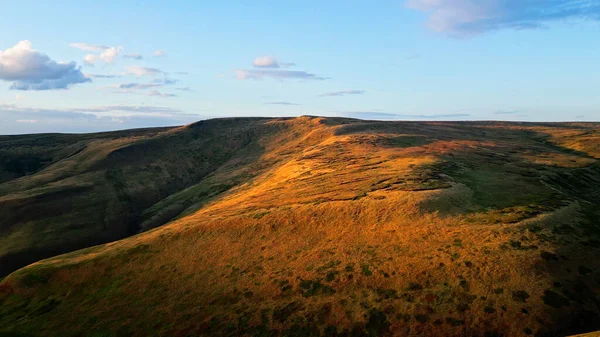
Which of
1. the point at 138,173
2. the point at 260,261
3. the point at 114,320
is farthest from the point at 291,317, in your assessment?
the point at 138,173

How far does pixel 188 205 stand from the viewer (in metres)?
129

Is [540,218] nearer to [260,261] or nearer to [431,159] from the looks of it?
[260,261]

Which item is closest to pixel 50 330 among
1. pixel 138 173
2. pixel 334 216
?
pixel 334 216

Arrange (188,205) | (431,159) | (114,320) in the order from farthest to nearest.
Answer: (188,205), (431,159), (114,320)

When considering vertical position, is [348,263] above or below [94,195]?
above

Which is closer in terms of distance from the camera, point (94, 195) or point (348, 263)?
point (348, 263)

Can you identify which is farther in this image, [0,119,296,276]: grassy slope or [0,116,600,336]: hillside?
[0,119,296,276]: grassy slope

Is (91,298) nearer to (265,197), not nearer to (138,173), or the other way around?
(265,197)

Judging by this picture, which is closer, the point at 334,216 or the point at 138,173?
the point at 334,216

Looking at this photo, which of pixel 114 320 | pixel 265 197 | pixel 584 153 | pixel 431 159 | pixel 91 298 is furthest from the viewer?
pixel 584 153

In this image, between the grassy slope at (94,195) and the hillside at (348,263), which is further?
the grassy slope at (94,195)

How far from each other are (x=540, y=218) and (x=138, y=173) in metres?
153

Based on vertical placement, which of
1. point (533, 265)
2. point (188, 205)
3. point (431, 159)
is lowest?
point (188, 205)

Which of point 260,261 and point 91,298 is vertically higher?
point 260,261
